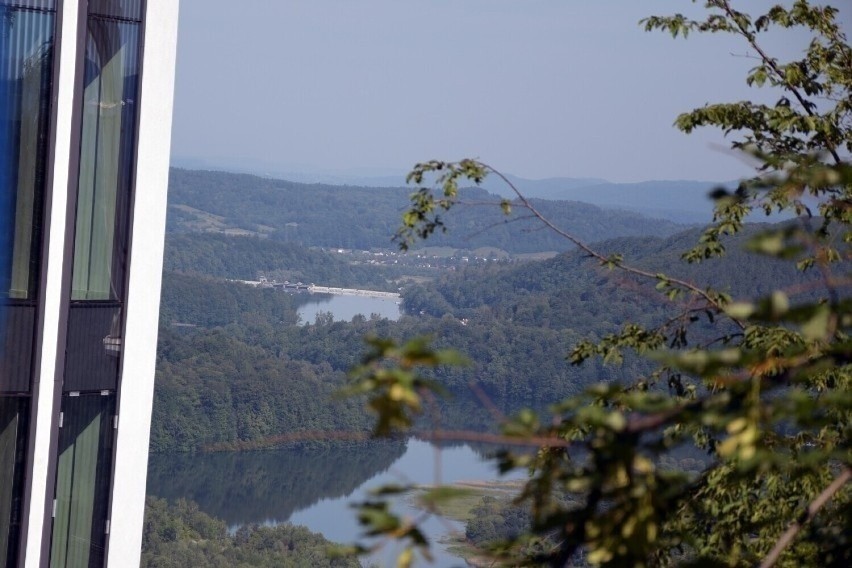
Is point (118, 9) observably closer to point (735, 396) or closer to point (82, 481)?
point (82, 481)

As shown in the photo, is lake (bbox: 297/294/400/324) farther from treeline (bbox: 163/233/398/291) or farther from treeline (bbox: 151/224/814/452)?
treeline (bbox: 163/233/398/291)

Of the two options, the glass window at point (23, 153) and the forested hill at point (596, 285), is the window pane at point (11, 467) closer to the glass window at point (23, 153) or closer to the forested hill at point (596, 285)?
the glass window at point (23, 153)

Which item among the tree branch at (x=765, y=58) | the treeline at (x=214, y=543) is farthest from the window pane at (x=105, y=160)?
the treeline at (x=214, y=543)

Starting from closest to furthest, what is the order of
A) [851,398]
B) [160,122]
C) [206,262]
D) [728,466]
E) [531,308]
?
[851,398] → [728,466] → [160,122] → [531,308] → [206,262]

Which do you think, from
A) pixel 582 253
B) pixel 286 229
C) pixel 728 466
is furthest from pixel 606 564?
pixel 286 229

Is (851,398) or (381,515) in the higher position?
(851,398)

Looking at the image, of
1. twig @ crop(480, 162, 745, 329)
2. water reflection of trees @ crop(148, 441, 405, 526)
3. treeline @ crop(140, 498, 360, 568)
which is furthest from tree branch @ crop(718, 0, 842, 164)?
water reflection of trees @ crop(148, 441, 405, 526)

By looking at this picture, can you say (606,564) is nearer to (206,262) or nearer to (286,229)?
(206,262)

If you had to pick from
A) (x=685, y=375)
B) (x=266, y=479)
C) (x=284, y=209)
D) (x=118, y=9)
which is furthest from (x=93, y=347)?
(x=284, y=209)
